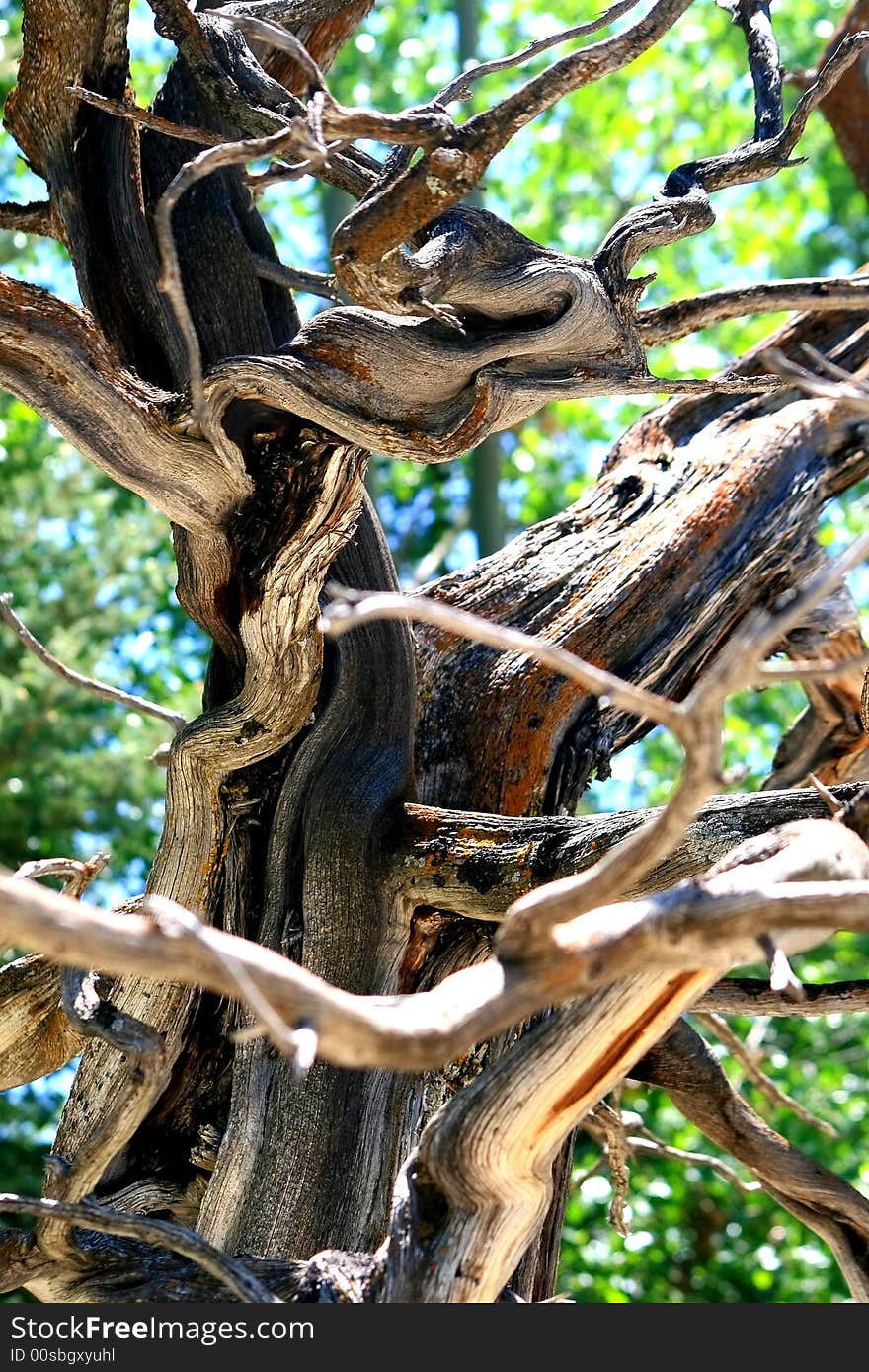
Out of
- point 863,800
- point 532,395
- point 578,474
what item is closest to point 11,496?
point 578,474

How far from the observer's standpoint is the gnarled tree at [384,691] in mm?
1925

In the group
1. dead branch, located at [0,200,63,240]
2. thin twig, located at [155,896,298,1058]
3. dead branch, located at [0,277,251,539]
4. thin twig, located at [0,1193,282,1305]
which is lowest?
thin twig, located at [0,1193,282,1305]

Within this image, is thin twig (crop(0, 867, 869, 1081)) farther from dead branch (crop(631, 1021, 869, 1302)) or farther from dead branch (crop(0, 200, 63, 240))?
dead branch (crop(0, 200, 63, 240))

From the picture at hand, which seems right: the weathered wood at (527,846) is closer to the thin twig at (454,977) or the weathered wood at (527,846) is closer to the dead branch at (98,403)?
the dead branch at (98,403)

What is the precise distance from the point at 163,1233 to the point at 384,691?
1.38m

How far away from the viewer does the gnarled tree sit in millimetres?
1925

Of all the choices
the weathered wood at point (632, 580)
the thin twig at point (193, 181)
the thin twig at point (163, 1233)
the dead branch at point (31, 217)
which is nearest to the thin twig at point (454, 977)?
the thin twig at point (163, 1233)

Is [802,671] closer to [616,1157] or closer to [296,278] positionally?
[296,278]

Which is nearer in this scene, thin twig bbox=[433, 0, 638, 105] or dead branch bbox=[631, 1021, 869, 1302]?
thin twig bbox=[433, 0, 638, 105]

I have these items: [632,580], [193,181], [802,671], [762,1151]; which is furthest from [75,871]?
[762,1151]

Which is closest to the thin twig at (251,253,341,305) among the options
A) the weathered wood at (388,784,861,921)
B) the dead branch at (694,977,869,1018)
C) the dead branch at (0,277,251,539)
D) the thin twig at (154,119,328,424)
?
the dead branch at (0,277,251,539)

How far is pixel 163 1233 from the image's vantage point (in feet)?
6.60

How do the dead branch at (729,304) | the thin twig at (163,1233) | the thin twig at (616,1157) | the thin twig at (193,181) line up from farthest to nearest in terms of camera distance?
1. the thin twig at (616,1157)
2. the dead branch at (729,304)
3. the thin twig at (163,1233)
4. the thin twig at (193,181)

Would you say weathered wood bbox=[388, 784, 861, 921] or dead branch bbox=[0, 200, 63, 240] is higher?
dead branch bbox=[0, 200, 63, 240]
